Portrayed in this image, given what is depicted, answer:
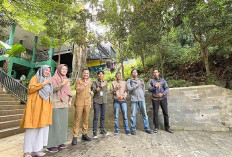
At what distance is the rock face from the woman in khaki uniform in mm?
2803

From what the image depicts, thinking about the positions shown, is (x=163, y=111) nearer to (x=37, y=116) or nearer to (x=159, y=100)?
(x=159, y=100)

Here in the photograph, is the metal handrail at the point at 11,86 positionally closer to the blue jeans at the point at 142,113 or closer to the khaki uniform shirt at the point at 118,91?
the khaki uniform shirt at the point at 118,91

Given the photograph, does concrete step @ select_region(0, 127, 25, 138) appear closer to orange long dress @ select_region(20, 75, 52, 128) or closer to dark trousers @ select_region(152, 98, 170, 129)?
orange long dress @ select_region(20, 75, 52, 128)

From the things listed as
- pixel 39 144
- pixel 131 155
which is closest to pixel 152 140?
pixel 131 155

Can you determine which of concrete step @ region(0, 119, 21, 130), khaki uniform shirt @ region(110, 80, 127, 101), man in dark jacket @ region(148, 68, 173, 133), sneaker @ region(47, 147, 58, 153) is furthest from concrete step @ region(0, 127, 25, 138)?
man in dark jacket @ region(148, 68, 173, 133)

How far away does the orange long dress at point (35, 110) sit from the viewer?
217 cm

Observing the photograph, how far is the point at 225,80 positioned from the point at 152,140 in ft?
13.9

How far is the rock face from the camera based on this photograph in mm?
3768

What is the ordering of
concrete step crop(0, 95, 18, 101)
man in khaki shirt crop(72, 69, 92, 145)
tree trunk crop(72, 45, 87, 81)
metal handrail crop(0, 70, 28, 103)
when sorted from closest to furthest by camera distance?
man in khaki shirt crop(72, 69, 92, 145) → concrete step crop(0, 95, 18, 101) → metal handrail crop(0, 70, 28, 103) → tree trunk crop(72, 45, 87, 81)

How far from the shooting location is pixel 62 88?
2.71 meters

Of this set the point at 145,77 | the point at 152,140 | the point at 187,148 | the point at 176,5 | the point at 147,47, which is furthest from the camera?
the point at 145,77

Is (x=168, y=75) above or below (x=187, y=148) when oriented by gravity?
above

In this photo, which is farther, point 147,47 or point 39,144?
point 147,47

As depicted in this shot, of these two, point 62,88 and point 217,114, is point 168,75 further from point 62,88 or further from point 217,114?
point 62,88
